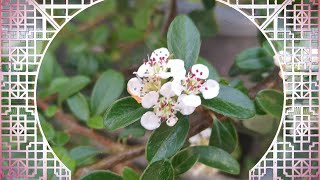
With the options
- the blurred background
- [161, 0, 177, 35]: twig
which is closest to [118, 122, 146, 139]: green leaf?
the blurred background

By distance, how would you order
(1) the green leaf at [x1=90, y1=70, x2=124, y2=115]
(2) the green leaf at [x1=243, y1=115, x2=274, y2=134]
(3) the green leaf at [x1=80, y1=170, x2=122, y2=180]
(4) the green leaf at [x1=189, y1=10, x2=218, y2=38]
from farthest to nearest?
(4) the green leaf at [x1=189, y1=10, x2=218, y2=38] < (1) the green leaf at [x1=90, y1=70, x2=124, y2=115] < (2) the green leaf at [x1=243, y1=115, x2=274, y2=134] < (3) the green leaf at [x1=80, y1=170, x2=122, y2=180]

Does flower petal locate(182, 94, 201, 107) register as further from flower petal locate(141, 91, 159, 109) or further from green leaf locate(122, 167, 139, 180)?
green leaf locate(122, 167, 139, 180)

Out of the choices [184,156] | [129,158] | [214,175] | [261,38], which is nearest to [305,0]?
[261,38]

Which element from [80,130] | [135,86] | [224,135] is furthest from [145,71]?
[80,130]

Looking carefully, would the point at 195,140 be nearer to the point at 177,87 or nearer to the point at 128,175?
the point at 128,175

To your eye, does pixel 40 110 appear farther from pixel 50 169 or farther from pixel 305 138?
pixel 305 138

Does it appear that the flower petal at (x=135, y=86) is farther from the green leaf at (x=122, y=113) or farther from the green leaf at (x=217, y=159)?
the green leaf at (x=217, y=159)

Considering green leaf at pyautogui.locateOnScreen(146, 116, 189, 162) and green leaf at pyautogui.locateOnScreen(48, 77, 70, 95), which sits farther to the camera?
green leaf at pyautogui.locateOnScreen(48, 77, 70, 95)
